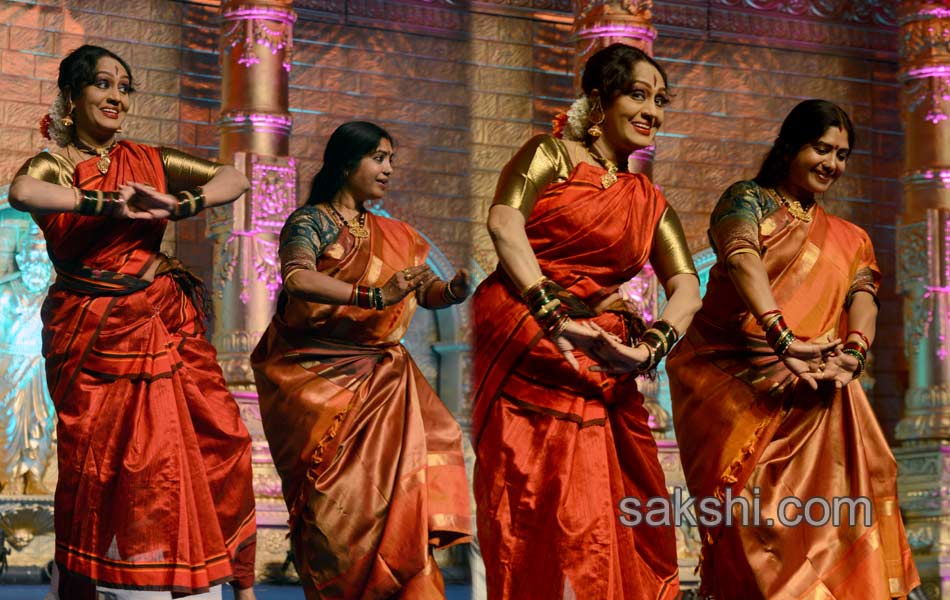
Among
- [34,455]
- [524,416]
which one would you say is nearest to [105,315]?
[524,416]

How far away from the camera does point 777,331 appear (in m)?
4.45

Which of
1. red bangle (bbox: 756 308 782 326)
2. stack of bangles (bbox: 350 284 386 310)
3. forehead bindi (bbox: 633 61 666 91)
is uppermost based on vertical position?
forehead bindi (bbox: 633 61 666 91)

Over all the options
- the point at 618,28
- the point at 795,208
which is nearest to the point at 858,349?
the point at 795,208

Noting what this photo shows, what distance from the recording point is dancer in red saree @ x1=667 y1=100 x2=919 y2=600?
457 cm

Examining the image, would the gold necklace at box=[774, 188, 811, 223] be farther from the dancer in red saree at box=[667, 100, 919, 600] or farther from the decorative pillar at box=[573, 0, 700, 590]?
the decorative pillar at box=[573, 0, 700, 590]

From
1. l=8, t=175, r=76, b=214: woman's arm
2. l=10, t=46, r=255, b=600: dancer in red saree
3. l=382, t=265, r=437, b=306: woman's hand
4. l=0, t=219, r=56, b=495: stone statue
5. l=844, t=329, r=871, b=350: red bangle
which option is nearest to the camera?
l=8, t=175, r=76, b=214: woman's arm

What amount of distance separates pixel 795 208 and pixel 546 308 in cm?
140

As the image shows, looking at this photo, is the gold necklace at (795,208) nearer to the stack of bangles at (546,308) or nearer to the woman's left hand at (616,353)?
the woman's left hand at (616,353)

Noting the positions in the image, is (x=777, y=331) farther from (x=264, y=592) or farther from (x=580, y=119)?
(x=264, y=592)

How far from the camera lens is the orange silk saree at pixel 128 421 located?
4.17 metres

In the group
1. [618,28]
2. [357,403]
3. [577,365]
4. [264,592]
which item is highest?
[618,28]

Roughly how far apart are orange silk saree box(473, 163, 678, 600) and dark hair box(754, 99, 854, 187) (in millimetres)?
890

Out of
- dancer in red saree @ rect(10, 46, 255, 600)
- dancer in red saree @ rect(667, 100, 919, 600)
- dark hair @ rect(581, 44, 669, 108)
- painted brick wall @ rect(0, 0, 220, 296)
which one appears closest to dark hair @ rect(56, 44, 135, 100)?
dancer in red saree @ rect(10, 46, 255, 600)

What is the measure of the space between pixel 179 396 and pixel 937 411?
20.4ft
